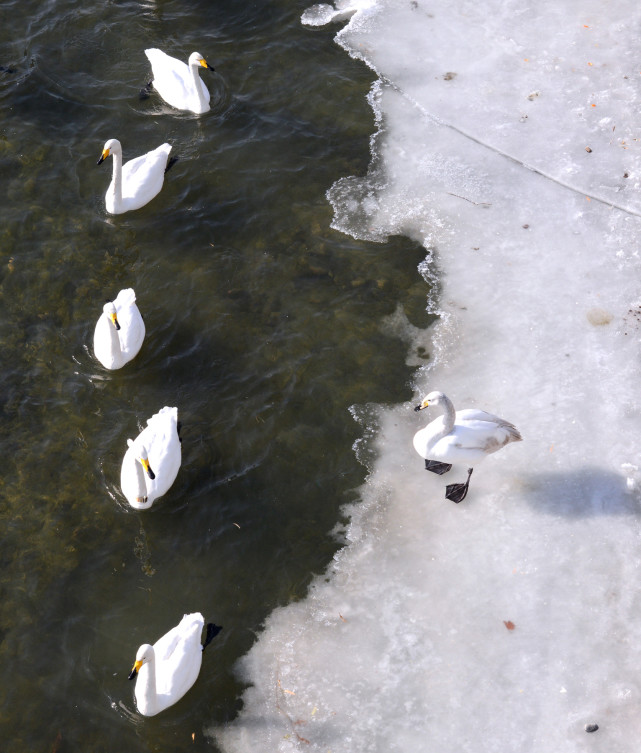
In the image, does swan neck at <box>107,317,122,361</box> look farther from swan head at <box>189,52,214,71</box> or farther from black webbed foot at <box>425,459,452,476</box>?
swan head at <box>189,52,214,71</box>

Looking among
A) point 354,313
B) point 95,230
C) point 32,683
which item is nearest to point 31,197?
point 95,230

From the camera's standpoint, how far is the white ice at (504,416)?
21.9 feet

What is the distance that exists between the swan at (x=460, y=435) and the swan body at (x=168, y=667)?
A: 243 cm

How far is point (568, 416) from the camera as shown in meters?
8.19

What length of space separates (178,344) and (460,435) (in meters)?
3.21

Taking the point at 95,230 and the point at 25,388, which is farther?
the point at 95,230

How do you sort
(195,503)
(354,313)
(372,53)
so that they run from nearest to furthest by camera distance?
(195,503)
(354,313)
(372,53)

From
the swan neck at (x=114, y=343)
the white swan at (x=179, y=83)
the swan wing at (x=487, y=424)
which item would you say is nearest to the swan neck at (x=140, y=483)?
the swan neck at (x=114, y=343)

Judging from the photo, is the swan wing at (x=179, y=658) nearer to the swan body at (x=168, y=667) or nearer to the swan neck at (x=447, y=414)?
the swan body at (x=168, y=667)

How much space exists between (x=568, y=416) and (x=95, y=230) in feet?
18.3

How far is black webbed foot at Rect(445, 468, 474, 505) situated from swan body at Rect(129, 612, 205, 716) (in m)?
2.45

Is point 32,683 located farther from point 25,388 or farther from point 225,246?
point 225,246

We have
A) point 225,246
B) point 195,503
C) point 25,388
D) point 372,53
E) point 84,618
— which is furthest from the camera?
point 372,53

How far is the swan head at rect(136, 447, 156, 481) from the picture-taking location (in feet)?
24.2
